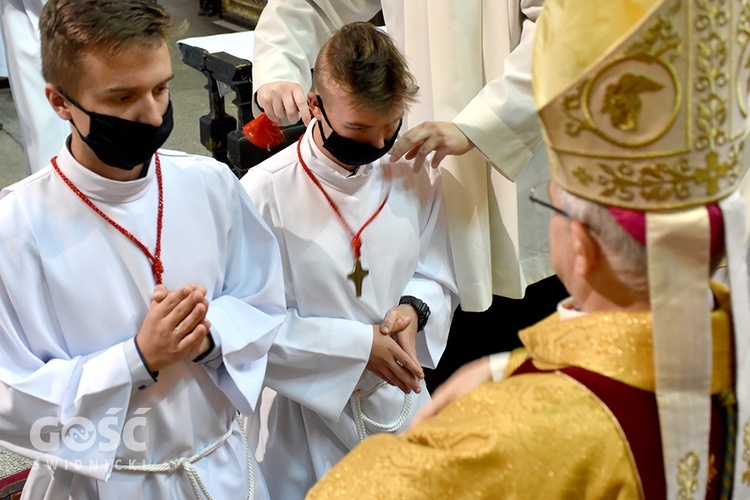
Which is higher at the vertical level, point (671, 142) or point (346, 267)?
point (671, 142)

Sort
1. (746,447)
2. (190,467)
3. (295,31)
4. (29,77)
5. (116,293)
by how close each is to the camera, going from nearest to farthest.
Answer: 1. (746,447)
2. (116,293)
3. (190,467)
4. (295,31)
5. (29,77)

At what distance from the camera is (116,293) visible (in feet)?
6.58

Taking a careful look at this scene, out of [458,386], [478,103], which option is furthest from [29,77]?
[458,386]

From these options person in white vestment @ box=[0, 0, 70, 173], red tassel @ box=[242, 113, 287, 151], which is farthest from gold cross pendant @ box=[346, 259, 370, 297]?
person in white vestment @ box=[0, 0, 70, 173]

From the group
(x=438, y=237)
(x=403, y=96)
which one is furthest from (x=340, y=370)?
(x=403, y=96)

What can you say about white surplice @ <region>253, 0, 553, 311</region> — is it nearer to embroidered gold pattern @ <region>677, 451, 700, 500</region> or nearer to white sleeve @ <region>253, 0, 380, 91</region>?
white sleeve @ <region>253, 0, 380, 91</region>

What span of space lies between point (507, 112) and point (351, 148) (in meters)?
0.46

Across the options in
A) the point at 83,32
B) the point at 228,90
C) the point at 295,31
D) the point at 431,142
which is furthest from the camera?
the point at 228,90

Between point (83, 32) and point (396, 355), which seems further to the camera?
point (396, 355)

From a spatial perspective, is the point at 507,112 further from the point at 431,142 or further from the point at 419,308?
the point at 419,308

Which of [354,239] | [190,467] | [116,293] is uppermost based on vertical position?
[116,293]

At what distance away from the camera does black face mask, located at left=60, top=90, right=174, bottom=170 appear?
1.91 m

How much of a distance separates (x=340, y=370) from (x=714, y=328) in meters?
1.24

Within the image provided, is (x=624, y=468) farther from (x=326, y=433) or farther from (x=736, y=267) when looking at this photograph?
(x=326, y=433)
